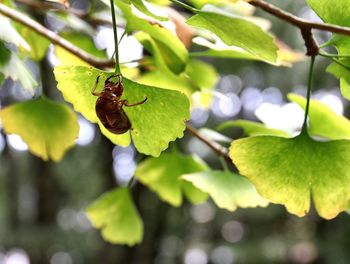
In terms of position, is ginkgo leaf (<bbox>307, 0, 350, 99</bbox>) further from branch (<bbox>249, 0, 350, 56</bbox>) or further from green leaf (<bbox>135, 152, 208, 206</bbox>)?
green leaf (<bbox>135, 152, 208, 206</bbox>)

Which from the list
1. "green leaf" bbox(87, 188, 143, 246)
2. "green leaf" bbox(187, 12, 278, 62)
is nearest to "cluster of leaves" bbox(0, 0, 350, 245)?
"green leaf" bbox(187, 12, 278, 62)

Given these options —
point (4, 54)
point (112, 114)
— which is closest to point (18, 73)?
point (4, 54)

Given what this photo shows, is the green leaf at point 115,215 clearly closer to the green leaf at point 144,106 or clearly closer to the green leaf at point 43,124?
the green leaf at point 43,124

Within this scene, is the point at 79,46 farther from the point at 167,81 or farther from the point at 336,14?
the point at 336,14

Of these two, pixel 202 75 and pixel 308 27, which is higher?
pixel 308 27

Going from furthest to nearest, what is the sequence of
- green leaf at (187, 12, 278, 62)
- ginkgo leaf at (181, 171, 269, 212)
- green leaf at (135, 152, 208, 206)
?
1. green leaf at (135, 152, 208, 206)
2. ginkgo leaf at (181, 171, 269, 212)
3. green leaf at (187, 12, 278, 62)

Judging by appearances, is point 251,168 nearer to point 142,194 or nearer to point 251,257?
point 142,194

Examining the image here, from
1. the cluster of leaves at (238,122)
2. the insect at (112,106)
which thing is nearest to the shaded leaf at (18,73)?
the cluster of leaves at (238,122)
